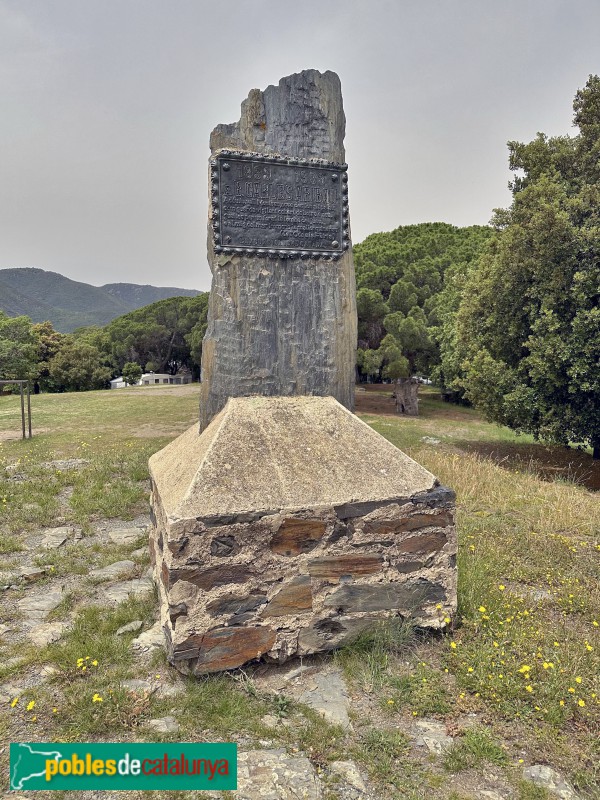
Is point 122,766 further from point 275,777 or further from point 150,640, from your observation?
point 150,640

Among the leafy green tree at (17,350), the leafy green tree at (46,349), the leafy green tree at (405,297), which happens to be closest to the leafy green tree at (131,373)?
the leafy green tree at (46,349)

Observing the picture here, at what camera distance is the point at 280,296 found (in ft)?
12.1

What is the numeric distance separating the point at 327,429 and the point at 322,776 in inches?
78.4

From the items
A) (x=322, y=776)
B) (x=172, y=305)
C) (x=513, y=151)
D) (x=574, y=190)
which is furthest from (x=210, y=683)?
(x=172, y=305)

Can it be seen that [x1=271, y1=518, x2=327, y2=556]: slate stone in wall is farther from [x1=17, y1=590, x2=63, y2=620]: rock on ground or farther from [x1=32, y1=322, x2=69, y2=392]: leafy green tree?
[x1=32, y1=322, x2=69, y2=392]: leafy green tree

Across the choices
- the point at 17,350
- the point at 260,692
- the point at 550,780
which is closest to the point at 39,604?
the point at 260,692

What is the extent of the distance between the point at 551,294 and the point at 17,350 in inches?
1145

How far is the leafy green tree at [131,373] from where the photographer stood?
119 ft

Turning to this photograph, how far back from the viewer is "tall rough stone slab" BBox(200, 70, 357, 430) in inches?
141

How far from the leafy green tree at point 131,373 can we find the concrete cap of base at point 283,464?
3459 centimetres

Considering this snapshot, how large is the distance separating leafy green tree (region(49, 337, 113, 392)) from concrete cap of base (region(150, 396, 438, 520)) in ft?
109

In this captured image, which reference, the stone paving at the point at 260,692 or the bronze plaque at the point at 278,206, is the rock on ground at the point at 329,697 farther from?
the bronze plaque at the point at 278,206

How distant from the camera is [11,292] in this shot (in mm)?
193250

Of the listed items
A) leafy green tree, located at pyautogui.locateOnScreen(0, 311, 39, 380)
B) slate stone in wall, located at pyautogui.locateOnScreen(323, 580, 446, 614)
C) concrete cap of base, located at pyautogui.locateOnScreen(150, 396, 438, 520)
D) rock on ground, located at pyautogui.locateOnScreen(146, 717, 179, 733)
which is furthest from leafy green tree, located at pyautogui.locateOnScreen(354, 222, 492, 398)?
leafy green tree, located at pyautogui.locateOnScreen(0, 311, 39, 380)
